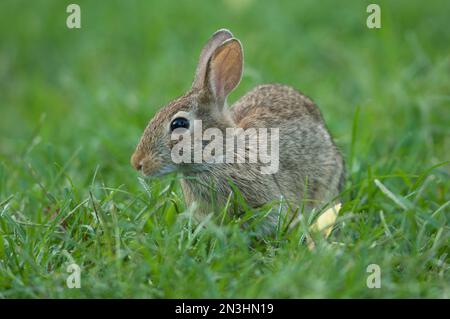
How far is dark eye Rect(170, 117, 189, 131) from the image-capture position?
4.70m

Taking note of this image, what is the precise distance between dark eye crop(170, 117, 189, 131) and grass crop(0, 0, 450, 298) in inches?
13.2

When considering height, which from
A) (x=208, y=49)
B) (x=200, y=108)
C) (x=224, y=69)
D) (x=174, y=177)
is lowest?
(x=174, y=177)

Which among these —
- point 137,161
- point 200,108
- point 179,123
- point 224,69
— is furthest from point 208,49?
point 137,161

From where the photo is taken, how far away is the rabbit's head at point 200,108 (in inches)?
182

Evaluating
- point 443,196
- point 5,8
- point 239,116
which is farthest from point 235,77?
point 5,8

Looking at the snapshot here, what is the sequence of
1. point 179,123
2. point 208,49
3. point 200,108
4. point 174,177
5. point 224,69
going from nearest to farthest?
point 174,177 < point 179,123 < point 200,108 < point 224,69 < point 208,49

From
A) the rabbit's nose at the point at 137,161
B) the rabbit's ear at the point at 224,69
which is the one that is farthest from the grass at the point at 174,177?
the rabbit's ear at the point at 224,69

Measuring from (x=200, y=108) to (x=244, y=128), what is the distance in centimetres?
43

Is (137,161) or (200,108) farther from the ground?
(200,108)

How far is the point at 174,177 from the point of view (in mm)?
4570

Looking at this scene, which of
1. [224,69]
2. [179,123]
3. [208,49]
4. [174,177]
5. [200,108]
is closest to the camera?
[174,177]

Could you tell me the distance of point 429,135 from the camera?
634 centimetres

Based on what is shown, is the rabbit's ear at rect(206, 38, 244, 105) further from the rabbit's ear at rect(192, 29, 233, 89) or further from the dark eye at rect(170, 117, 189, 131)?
the dark eye at rect(170, 117, 189, 131)

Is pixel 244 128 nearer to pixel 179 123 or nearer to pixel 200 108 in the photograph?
pixel 200 108
